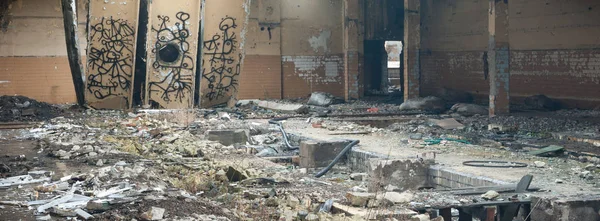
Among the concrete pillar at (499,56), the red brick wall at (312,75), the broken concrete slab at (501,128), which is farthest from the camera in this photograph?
the red brick wall at (312,75)

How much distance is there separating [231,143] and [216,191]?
19.7 ft

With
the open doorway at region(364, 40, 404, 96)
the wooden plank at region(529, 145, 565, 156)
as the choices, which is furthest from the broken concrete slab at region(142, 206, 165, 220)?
the open doorway at region(364, 40, 404, 96)

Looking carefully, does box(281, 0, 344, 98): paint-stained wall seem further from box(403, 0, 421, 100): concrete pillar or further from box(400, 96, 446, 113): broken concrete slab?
box(400, 96, 446, 113): broken concrete slab

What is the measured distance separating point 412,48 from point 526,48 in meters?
4.16

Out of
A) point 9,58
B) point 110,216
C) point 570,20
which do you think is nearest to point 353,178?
point 110,216

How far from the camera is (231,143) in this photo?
556 inches

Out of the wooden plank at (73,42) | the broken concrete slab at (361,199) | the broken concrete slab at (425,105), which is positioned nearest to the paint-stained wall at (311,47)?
the broken concrete slab at (425,105)

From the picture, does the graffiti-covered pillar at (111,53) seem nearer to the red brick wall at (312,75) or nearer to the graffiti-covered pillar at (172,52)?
the graffiti-covered pillar at (172,52)

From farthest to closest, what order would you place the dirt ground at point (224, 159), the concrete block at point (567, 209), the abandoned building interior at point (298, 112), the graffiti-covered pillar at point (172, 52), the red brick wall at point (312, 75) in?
the red brick wall at point (312, 75) → the graffiti-covered pillar at point (172, 52) → the abandoned building interior at point (298, 112) → the concrete block at point (567, 209) → the dirt ground at point (224, 159)

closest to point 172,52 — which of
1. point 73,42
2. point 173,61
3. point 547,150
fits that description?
point 173,61

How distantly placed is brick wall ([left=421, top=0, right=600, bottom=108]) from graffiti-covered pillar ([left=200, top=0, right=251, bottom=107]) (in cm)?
782

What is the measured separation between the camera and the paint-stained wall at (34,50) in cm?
2314

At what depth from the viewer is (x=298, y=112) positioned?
2044 cm

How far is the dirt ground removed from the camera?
6.82m
